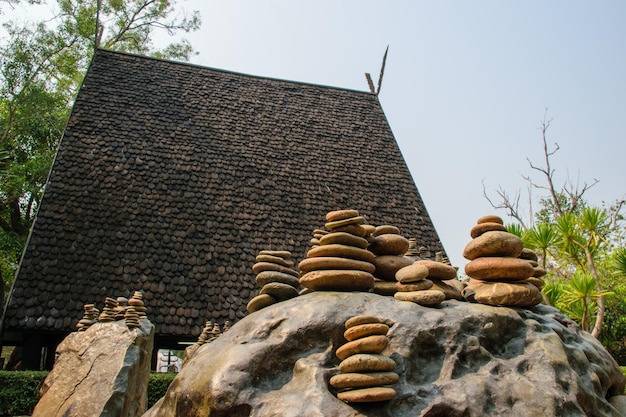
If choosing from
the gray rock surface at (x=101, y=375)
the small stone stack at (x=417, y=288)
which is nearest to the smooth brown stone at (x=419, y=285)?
the small stone stack at (x=417, y=288)

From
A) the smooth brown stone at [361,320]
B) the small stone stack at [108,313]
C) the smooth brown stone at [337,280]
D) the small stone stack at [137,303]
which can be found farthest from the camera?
the small stone stack at [137,303]

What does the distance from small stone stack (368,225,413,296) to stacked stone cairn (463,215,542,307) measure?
1.63 feet

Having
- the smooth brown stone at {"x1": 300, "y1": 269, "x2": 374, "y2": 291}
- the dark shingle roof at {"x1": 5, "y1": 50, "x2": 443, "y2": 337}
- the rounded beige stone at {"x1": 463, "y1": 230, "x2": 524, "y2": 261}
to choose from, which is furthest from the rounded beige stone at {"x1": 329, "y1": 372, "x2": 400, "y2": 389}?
the dark shingle roof at {"x1": 5, "y1": 50, "x2": 443, "y2": 337}

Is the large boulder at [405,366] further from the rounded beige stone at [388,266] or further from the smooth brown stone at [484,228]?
the smooth brown stone at [484,228]

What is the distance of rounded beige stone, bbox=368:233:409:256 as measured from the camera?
395 cm

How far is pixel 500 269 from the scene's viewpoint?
3.69 m

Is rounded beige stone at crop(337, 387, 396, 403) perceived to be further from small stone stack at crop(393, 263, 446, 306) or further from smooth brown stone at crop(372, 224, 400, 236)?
smooth brown stone at crop(372, 224, 400, 236)

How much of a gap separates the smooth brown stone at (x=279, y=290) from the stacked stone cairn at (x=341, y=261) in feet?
0.78

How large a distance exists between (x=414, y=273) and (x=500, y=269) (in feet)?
2.50

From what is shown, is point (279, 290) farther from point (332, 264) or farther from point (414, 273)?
point (414, 273)

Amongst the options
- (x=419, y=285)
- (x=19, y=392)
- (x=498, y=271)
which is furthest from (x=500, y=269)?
(x=19, y=392)

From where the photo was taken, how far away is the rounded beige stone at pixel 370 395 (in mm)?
2561

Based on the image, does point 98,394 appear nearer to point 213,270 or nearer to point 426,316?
point 426,316

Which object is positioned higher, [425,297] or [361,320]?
[425,297]
